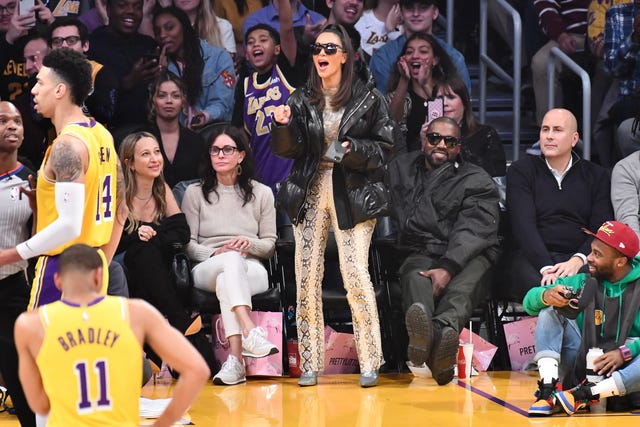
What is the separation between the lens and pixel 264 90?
840 cm

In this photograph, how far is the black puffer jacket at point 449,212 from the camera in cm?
757

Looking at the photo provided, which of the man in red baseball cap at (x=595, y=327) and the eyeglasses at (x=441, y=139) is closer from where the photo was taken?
the man in red baseball cap at (x=595, y=327)

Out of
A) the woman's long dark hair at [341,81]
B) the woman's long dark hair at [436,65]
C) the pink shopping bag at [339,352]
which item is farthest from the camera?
the woman's long dark hair at [436,65]

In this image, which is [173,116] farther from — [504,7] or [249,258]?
[504,7]

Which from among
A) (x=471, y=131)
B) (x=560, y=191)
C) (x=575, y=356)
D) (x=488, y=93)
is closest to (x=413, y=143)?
(x=471, y=131)

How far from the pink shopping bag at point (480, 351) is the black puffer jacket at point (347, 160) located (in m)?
1.25

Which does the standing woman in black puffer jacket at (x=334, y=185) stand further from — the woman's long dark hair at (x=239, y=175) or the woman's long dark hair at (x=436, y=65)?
the woman's long dark hair at (x=436, y=65)

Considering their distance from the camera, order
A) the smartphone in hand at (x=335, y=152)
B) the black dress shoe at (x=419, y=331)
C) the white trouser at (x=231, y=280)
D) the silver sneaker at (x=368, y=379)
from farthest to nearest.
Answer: the white trouser at (x=231, y=280) → the silver sneaker at (x=368, y=379) → the black dress shoe at (x=419, y=331) → the smartphone in hand at (x=335, y=152)

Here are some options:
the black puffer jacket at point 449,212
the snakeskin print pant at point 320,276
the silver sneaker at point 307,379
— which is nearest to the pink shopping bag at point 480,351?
the black puffer jacket at point 449,212

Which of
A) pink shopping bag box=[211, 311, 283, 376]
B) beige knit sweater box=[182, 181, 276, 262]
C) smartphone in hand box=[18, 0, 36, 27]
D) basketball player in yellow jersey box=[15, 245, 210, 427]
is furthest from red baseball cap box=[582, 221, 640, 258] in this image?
smartphone in hand box=[18, 0, 36, 27]

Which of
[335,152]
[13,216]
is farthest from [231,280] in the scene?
[13,216]

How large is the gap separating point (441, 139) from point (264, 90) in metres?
1.43

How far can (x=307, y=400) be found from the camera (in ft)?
21.4

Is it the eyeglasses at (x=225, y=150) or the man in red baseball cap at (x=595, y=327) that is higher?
the eyeglasses at (x=225, y=150)
